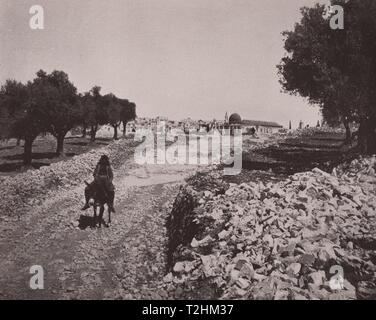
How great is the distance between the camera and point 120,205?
20.0 meters

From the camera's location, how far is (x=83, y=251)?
46.1 feet

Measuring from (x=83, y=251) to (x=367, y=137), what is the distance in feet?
66.6

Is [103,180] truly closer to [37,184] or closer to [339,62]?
[37,184]

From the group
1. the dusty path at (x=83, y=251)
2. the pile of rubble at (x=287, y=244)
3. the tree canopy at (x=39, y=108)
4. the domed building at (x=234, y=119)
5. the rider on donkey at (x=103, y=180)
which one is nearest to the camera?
the pile of rubble at (x=287, y=244)

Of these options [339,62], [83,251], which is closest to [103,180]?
[83,251]

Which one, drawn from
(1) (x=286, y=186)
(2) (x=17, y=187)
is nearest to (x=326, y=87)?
(1) (x=286, y=186)

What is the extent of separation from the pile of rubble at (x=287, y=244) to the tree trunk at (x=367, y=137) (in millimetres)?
10177

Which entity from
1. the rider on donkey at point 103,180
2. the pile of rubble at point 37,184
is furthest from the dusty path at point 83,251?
the rider on donkey at point 103,180

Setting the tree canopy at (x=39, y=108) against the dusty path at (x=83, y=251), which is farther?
the tree canopy at (x=39, y=108)

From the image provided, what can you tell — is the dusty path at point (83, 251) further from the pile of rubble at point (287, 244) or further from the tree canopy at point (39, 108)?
the tree canopy at point (39, 108)

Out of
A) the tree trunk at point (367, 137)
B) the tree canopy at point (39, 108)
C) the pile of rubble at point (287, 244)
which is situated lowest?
the pile of rubble at point (287, 244)

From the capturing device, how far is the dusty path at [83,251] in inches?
451
